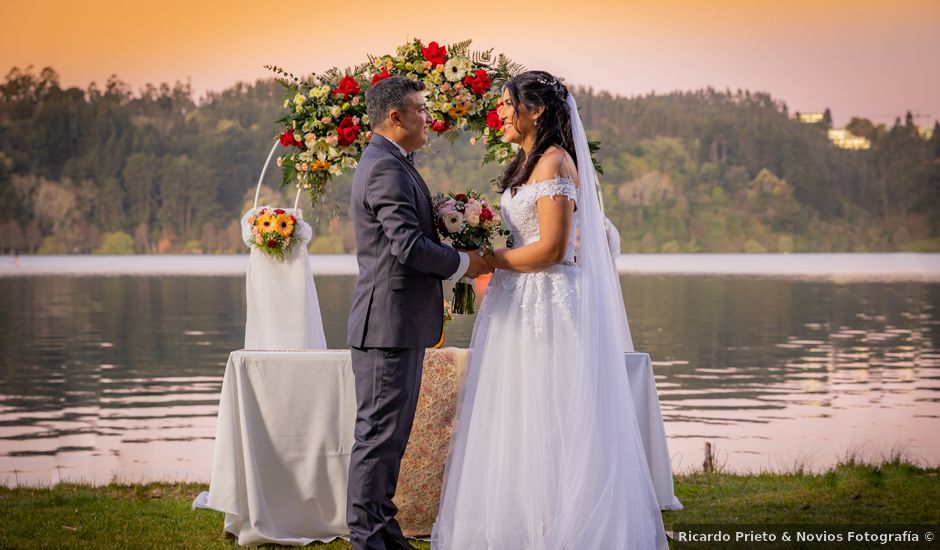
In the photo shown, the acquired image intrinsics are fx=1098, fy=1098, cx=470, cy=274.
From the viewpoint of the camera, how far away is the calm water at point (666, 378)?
10305mm

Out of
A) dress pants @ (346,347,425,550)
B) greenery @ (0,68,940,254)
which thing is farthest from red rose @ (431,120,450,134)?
greenery @ (0,68,940,254)

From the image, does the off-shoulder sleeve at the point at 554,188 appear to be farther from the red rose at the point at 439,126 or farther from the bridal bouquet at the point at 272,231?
the bridal bouquet at the point at 272,231

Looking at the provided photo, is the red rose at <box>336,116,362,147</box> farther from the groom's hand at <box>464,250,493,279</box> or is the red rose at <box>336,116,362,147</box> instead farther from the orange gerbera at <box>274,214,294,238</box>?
the groom's hand at <box>464,250,493,279</box>

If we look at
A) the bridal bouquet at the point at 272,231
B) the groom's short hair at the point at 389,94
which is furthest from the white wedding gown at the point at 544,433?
the bridal bouquet at the point at 272,231

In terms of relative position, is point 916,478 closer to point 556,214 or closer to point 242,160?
point 556,214

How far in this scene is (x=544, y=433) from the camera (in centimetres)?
426

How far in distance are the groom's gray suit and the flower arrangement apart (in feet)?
4.96

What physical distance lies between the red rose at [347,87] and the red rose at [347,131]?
0.41 feet

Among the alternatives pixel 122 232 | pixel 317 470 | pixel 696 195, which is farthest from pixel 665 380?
pixel 122 232

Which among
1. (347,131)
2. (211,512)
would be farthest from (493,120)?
(211,512)

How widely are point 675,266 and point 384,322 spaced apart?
7312cm

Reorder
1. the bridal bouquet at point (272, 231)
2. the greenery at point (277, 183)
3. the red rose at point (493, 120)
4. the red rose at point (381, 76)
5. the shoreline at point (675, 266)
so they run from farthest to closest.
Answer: the greenery at point (277, 183) → the shoreline at point (675, 266) → the bridal bouquet at point (272, 231) → the red rose at point (493, 120) → the red rose at point (381, 76)

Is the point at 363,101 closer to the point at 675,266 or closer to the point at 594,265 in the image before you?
the point at 594,265

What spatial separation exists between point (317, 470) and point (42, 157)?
92089 mm
